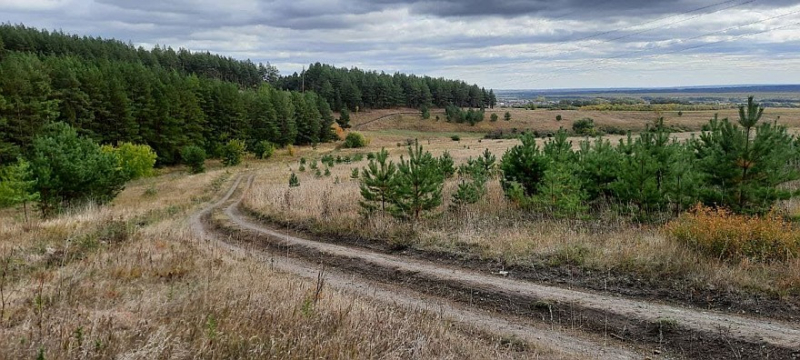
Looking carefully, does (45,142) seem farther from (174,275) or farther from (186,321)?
(186,321)

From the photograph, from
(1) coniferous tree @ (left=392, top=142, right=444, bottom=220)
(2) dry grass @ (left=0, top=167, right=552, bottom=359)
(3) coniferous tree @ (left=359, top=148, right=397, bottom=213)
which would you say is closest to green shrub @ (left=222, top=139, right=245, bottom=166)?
(3) coniferous tree @ (left=359, top=148, right=397, bottom=213)

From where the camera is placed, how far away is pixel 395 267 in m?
11.4

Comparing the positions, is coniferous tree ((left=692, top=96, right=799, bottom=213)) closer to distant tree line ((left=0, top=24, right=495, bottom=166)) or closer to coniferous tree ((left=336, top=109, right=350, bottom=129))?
distant tree line ((left=0, top=24, right=495, bottom=166))

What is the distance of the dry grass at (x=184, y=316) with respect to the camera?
170 inches

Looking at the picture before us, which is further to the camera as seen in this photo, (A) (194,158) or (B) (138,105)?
(B) (138,105)

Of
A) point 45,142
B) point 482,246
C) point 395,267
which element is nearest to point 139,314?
point 395,267

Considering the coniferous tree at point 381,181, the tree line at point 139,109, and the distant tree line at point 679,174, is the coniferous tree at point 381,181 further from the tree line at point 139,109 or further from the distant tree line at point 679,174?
the tree line at point 139,109

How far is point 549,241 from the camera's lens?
11359 millimetres

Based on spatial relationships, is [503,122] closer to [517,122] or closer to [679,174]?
[517,122]

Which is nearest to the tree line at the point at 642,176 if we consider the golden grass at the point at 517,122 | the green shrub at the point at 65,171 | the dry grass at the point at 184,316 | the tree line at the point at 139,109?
the dry grass at the point at 184,316

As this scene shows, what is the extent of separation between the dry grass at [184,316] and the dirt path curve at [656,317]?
2.15 meters

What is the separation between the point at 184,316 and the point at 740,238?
32.2 ft

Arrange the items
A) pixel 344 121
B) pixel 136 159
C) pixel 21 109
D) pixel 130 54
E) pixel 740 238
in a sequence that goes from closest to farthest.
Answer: pixel 740 238
pixel 21 109
pixel 136 159
pixel 344 121
pixel 130 54

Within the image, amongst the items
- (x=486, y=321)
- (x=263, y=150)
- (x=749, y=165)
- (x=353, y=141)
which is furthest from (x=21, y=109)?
(x=749, y=165)
